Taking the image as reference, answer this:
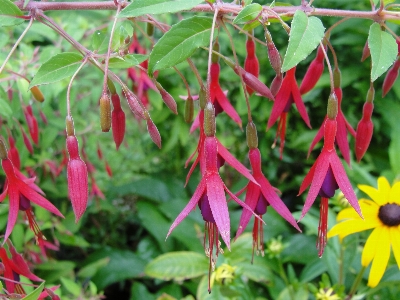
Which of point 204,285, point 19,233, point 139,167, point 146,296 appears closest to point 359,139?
point 204,285

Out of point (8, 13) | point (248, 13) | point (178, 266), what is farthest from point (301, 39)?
point (178, 266)

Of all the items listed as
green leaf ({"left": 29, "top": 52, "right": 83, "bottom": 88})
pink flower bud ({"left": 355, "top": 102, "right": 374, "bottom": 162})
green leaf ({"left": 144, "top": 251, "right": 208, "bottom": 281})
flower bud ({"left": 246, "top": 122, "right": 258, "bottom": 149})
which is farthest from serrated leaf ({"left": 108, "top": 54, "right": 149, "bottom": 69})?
green leaf ({"left": 144, "top": 251, "right": 208, "bottom": 281})

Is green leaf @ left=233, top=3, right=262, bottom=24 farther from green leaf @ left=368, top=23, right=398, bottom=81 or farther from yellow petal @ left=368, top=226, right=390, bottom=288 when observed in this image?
yellow petal @ left=368, top=226, right=390, bottom=288

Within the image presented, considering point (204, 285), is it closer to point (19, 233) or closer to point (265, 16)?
point (19, 233)

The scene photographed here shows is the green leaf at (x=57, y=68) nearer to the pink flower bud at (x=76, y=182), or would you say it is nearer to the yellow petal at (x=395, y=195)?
the pink flower bud at (x=76, y=182)

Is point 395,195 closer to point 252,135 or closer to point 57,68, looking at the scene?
point 252,135

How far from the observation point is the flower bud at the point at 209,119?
1.57 ft

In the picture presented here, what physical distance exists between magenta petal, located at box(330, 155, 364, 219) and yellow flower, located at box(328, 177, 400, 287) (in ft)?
0.92

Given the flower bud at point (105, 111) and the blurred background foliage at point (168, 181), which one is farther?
the blurred background foliage at point (168, 181)

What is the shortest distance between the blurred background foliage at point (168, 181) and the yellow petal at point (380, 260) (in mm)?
205

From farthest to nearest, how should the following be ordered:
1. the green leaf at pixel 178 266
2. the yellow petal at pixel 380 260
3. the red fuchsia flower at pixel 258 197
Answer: the green leaf at pixel 178 266, the yellow petal at pixel 380 260, the red fuchsia flower at pixel 258 197

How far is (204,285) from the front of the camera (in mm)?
998

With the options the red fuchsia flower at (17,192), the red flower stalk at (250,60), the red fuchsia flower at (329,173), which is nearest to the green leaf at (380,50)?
the red fuchsia flower at (329,173)

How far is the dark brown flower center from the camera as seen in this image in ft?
2.50
